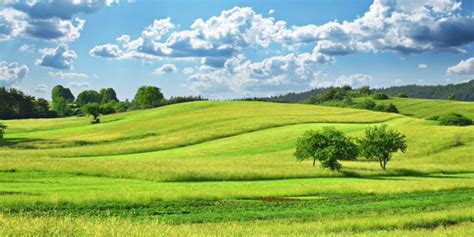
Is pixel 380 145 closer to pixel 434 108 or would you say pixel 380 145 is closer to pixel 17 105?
pixel 17 105

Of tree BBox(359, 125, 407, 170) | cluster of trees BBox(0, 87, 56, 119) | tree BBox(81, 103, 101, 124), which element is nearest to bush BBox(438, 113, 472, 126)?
tree BBox(359, 125, 407, 170)

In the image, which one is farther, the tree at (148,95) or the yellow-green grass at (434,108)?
the yellow-green grass at (434,108)

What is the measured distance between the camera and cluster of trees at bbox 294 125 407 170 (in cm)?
5438

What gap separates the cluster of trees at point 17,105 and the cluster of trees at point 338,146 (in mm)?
119502

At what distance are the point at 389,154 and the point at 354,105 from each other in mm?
127518

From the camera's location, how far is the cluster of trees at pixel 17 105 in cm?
14988

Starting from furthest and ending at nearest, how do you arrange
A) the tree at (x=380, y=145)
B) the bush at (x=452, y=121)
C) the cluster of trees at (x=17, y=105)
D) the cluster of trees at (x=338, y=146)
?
the cluster of trees at (x=17, y=105) → the bush at (x=452, y=121) → the tree at (x=380, y=145) → the cluster of trees at (x=338, y=146)

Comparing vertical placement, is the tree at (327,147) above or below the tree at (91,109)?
below

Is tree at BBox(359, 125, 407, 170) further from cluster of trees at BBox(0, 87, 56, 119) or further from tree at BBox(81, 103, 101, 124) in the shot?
cluster of trees at BBox(0, 87, 56, 119)

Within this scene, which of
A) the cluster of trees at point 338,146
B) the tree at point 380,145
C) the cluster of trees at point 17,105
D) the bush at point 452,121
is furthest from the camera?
the cluster of trees at point 17,105

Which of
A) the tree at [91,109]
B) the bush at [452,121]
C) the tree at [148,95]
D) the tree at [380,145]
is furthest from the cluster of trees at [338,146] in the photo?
the tree at [148,95]

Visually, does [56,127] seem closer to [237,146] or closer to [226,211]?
[237,146]

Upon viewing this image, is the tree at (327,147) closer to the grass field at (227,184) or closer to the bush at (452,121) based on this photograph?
the grass field at (227,184)

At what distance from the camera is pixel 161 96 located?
573 ft
